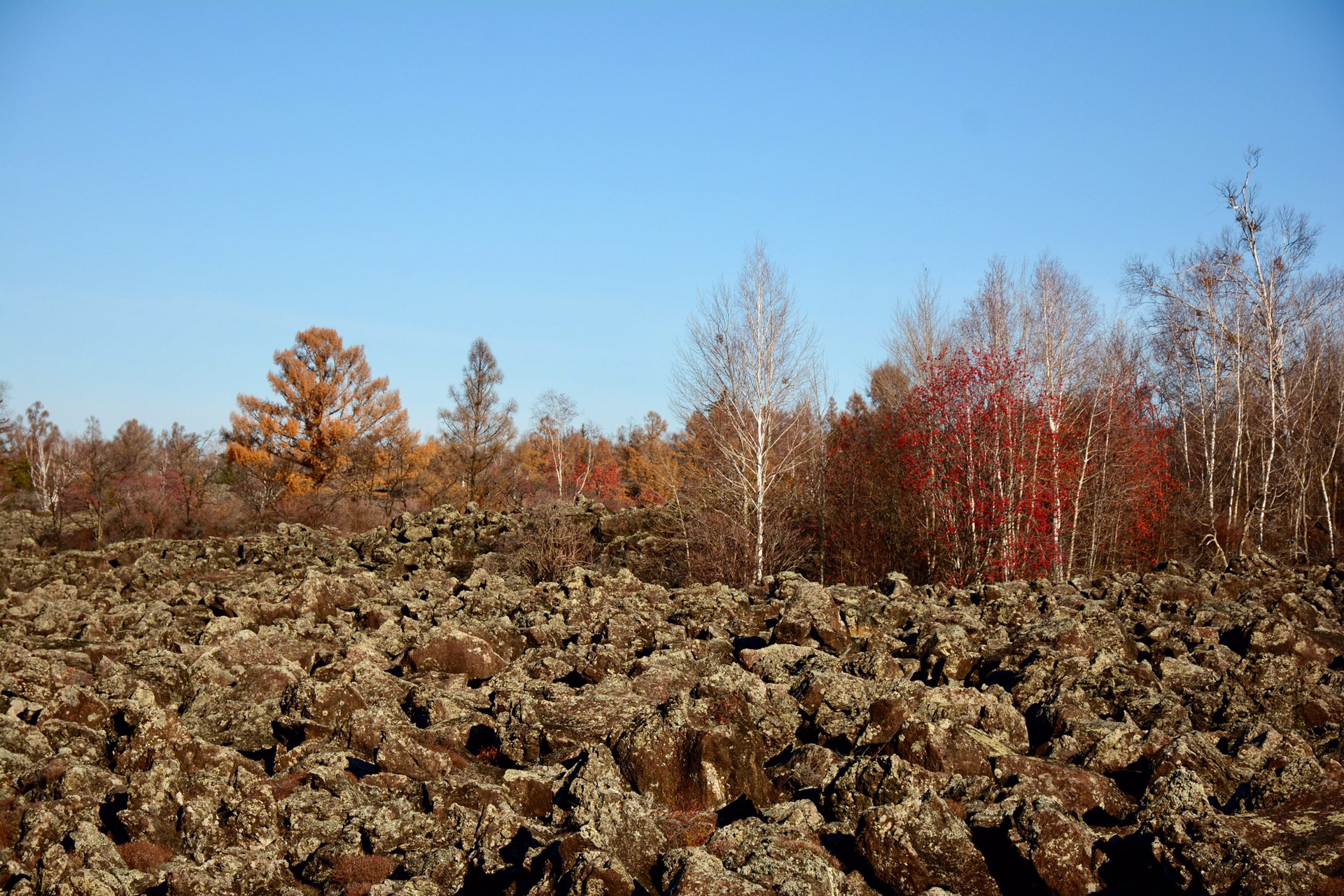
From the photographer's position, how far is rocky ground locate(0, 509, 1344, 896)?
5.12 metres

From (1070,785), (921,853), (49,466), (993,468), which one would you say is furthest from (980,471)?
(49,466)

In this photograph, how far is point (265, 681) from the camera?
9.42 m

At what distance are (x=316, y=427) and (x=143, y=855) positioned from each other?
37.6m

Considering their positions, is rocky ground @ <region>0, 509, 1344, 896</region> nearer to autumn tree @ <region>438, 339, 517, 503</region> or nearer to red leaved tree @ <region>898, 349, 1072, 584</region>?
red leaved tree @ <region>898, 349, 1072, 584</region>

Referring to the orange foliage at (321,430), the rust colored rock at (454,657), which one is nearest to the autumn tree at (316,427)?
the orange foliage at (321,430)

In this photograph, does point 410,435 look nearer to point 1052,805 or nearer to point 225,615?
point 225,615

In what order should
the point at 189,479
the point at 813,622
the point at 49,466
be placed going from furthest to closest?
the point at 49,466, the point at 189,479, the point at 813,622

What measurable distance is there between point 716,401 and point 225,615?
35.3 feet

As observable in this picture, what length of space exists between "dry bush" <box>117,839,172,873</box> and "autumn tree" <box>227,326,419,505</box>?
110 feet

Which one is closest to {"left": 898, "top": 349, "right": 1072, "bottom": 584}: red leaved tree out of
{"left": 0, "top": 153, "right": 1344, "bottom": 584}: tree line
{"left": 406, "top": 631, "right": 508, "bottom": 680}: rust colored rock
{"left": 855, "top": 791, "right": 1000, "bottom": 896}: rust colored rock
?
{"left": 0, "top": 153, "right": 1344, "bottom": 584}: tree line

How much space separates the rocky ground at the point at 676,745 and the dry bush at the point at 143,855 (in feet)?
0.09

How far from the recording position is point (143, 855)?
6.08 meters

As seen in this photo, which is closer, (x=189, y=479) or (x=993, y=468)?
(x=993, y=468)

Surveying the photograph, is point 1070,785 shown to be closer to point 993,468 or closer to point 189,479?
point 993,468
